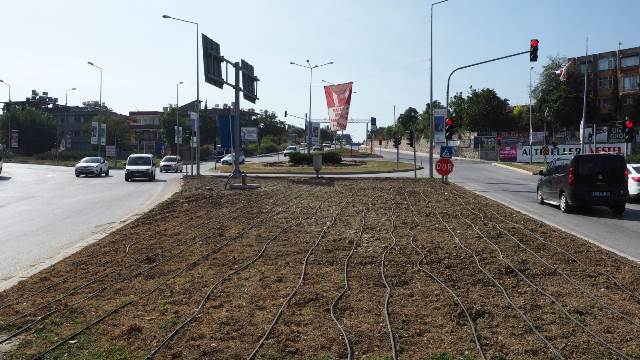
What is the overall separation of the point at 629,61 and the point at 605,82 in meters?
3.75

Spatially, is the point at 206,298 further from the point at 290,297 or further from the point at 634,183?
the point at 634,183

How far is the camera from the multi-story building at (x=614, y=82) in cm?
7332

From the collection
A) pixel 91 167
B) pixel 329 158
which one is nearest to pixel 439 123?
pixel 91 167

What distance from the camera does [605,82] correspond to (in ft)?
251

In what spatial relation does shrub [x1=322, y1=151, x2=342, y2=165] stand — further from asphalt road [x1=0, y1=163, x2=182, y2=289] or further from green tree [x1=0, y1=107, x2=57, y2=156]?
green tree [x1=0, y1=107, x2=57, y2=156]

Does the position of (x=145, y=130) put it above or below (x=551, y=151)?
above

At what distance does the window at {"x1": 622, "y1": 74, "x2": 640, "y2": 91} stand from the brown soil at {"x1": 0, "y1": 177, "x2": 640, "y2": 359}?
69106 mm

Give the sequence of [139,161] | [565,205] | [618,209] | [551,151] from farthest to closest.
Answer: [551,151], [139,161], [565,205], [618,209]

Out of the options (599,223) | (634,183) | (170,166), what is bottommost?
(599,223)

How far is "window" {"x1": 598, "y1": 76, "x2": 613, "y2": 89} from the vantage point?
249 ft

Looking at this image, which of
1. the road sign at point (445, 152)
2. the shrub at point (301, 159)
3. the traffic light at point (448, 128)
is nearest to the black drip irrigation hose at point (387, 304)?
the road sign at point (445, 152)

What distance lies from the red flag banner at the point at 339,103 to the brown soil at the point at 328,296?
37705 millimetres

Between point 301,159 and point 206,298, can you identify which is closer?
point 206,298

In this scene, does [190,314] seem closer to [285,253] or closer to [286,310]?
[286,310]
